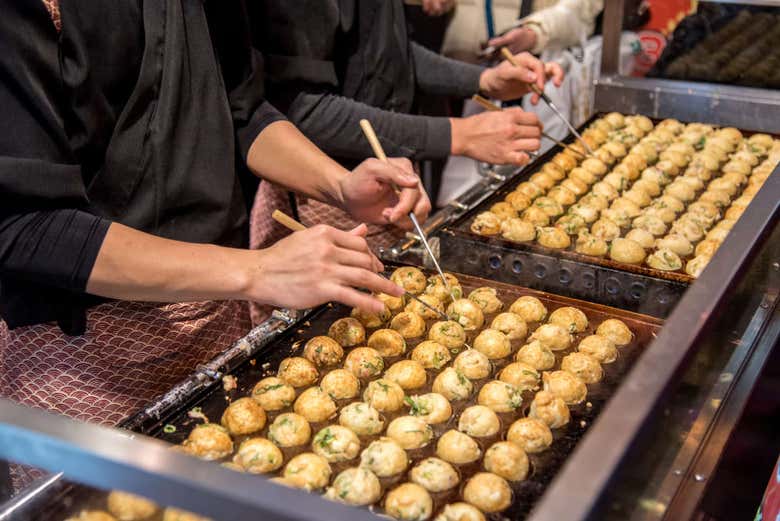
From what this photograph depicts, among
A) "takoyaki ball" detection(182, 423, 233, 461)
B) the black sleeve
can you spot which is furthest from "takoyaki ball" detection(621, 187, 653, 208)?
the black sleeve

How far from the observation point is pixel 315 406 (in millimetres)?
2055

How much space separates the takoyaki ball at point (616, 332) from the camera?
2.32 meters

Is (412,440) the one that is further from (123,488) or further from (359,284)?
(123,488)

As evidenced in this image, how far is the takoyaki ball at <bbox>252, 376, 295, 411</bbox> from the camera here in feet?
6.79

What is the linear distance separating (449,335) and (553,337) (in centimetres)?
31

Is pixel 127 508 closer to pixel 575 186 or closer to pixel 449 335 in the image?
pixel 449 335

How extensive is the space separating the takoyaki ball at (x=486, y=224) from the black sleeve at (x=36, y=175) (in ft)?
4.87

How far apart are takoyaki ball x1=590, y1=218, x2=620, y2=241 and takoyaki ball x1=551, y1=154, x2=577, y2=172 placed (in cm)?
57

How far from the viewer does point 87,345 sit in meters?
2.29

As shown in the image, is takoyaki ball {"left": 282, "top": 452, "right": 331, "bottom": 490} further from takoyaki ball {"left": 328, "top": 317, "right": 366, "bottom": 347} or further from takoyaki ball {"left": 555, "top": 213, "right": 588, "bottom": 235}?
takoyaki ball {"left": 555, "top": 213, "right": 588, "bottom": 235}

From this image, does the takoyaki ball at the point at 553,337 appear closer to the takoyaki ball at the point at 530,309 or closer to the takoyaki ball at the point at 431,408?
the takoyaki ball at the point at 530,309

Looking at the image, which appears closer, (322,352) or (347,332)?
(322,352)

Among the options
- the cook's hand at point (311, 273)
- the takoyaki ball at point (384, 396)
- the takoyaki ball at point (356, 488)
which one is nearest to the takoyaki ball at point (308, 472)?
the takoyaki ball at point (356, 488)

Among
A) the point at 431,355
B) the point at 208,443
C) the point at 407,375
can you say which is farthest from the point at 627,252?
the point at 208,443
